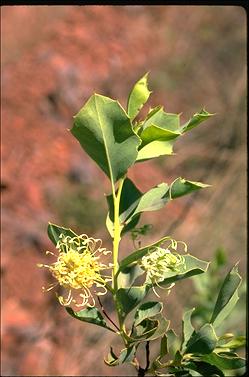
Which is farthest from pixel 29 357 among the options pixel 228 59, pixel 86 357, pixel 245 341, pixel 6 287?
pixel 228 59

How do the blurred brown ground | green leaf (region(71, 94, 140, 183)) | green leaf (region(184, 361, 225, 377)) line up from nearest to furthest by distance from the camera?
green leaf (region(71, 94, 140, 183)) < green leaf (region(184, 361, 225, 377)) < the blurred brown ground

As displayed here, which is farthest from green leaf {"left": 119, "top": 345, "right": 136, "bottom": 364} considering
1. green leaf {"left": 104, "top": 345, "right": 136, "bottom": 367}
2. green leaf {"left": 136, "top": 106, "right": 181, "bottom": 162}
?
green leaf {"left": 136, "top": 106, "right": 181, "bottom": 162}

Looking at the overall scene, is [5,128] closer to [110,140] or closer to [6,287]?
[6,287]

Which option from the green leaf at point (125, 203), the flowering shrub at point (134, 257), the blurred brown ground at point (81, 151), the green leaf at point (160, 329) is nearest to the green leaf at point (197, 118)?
the flowering shrub at point (134, 257)

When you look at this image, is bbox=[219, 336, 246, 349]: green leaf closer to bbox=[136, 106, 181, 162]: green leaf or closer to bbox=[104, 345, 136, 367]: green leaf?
bbox=[104, 345, 136, 367]: green leaf

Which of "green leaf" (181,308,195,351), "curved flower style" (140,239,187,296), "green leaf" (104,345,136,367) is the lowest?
"green leaf" (104,345,136,367)

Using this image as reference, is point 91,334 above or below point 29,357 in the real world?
above
